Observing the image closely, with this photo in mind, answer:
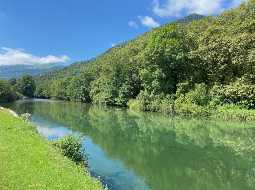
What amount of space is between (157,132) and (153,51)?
42.3m

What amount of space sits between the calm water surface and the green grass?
4.35 metres

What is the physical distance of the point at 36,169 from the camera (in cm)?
2188

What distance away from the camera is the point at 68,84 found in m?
192

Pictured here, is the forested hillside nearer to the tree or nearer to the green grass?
the green grass

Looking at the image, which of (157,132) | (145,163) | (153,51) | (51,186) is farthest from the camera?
(153,51)

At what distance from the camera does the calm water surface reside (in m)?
27.6

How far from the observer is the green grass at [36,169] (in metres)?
19.0

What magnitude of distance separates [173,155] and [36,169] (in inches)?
722

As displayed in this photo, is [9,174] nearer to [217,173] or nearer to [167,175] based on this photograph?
[167,175]

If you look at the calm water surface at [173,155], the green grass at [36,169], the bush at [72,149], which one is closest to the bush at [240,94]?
the calm water surface at [173,155]

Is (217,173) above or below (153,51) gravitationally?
below

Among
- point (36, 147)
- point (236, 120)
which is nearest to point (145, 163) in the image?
point (36, 147)

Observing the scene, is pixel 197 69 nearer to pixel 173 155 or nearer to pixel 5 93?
pixel 173 155

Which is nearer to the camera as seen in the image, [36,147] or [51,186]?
[51,186]
